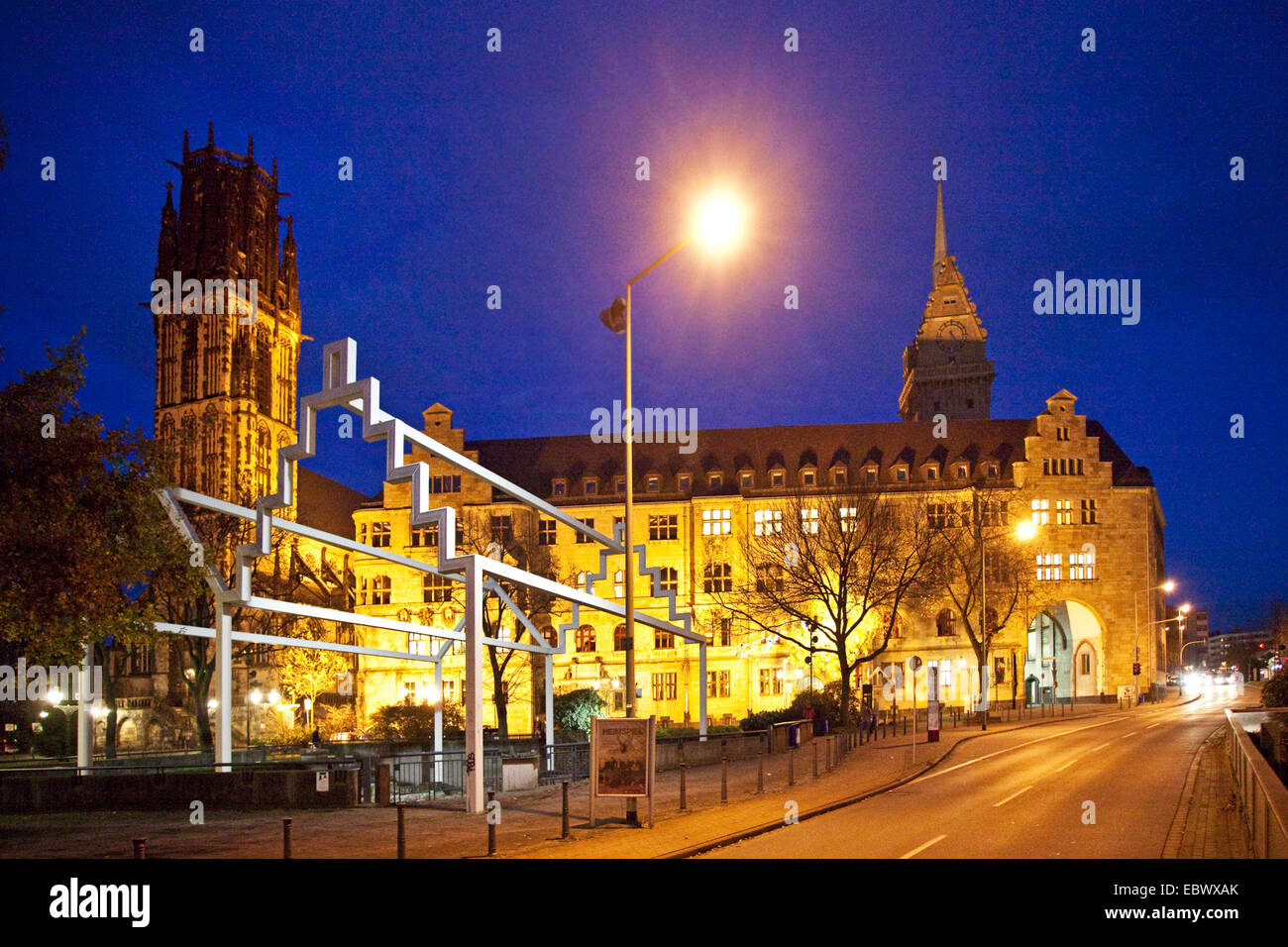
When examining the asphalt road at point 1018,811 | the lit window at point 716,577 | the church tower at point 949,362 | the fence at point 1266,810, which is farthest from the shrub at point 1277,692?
the church tower at point 949,362

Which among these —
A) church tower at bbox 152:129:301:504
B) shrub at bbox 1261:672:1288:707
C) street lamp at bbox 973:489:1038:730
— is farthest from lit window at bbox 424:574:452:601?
shrub at bbox 1261:672:1288:707

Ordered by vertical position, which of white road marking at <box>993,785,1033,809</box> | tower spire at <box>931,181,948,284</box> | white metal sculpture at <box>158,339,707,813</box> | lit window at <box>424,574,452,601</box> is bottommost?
white road marking at <box>993,785,1033,809</box>

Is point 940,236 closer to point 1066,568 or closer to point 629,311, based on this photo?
point 1066,568

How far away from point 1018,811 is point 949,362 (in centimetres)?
9935

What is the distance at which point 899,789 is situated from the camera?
2456 cm

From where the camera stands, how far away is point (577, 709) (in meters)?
48.7

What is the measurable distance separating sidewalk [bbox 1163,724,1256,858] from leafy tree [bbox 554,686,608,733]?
87.3 ft

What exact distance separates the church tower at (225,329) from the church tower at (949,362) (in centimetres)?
6233

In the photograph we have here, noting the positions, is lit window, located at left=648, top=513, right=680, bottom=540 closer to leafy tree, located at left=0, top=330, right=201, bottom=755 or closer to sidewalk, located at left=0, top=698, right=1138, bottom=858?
sidewalk, located at left=0, top=698, right=1138, bottom=858

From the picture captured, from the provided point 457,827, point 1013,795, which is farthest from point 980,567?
point 457,827

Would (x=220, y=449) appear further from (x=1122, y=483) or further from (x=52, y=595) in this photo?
(x=52, y=595)

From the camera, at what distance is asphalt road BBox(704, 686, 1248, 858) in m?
15.0

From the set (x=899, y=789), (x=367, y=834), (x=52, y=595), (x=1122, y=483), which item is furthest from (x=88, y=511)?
(x=1122, y=483)
